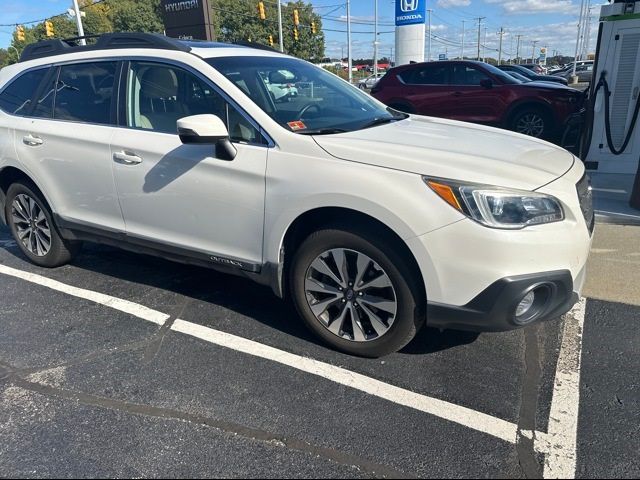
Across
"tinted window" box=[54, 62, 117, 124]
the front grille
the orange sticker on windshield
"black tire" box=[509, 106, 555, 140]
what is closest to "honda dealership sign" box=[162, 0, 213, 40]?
"black tire" box=[509, 106, 555, 140]

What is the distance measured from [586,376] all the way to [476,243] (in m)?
1.08

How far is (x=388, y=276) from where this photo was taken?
2725 mm

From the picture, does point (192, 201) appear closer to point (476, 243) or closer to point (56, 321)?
point (56, 321)

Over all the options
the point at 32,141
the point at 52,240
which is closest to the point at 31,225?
the point at 52,240

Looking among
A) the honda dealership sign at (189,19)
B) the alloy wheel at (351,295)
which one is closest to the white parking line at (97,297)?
the alloy wheel at (351,295)

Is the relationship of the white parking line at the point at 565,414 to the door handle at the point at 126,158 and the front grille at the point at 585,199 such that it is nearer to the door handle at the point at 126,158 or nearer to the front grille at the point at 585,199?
the front grille at the point at 585,199

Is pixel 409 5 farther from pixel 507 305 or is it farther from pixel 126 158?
pixel 507 305

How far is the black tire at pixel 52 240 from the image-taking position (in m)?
4.25

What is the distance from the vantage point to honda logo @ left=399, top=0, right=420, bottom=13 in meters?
21.8

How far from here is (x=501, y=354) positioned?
9.99ft

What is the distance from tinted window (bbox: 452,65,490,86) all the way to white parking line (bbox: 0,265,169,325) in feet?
28.6

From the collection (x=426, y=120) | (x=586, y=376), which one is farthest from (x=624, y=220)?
(x=586, y=376)

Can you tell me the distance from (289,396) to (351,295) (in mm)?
650

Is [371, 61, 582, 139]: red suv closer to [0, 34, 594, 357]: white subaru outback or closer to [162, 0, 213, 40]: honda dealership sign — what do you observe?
[0, 34, 594, 357]: white subaru outback
